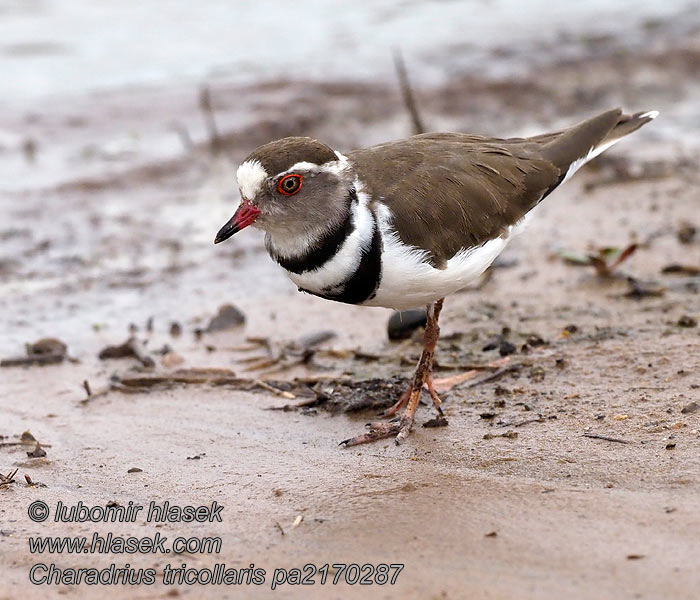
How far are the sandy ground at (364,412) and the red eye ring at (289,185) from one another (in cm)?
140

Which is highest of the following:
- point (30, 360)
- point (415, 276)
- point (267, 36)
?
point (267, 36)

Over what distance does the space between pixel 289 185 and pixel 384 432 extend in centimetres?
148

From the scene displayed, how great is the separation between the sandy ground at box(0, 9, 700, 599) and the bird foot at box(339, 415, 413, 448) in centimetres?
7

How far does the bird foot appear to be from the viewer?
18.5 ft

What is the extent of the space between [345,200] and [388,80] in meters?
8.76

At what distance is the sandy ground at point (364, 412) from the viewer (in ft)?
14.1

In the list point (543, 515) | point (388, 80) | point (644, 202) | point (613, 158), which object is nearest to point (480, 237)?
point (543, 515)

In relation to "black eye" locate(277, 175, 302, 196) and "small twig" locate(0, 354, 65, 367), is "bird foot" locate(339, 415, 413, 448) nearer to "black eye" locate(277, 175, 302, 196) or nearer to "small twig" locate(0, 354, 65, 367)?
"black eye" locate(277, 175, 302, 196)

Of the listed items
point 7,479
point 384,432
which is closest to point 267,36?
point 384,432

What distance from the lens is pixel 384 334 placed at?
Answer: 24.6 ft

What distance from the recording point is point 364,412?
20.1ft

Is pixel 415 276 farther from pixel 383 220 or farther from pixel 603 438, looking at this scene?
pixel 603 438

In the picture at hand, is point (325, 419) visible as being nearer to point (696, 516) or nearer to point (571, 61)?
point (696, 516)

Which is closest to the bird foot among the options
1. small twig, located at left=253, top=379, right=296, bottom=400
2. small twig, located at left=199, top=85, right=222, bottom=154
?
small twig, located at left=253, top=379, right=296, bottom=400
